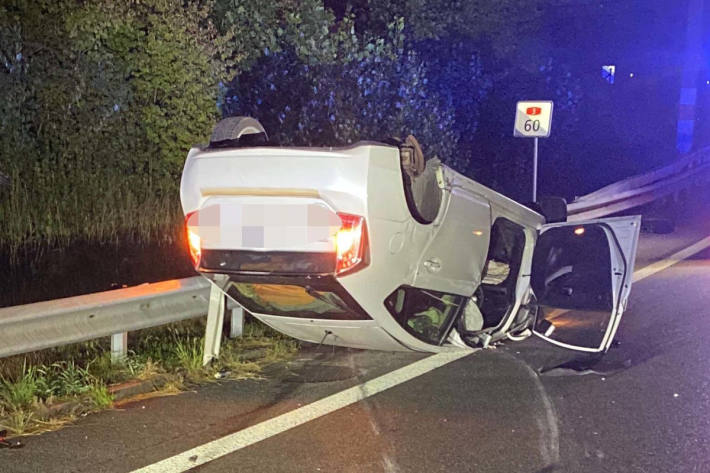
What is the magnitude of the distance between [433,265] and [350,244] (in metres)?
0.81

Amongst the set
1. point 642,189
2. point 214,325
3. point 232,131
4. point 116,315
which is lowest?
point 214,325

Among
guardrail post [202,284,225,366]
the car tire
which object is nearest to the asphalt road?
guardrail post [202,284,225,366]

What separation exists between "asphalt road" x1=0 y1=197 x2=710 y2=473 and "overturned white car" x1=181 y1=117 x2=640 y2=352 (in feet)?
1.04

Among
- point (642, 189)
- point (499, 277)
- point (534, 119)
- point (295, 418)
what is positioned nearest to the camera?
point (295, 418)

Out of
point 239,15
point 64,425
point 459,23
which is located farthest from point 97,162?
point 459,23

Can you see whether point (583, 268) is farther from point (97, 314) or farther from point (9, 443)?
point (9, 443)

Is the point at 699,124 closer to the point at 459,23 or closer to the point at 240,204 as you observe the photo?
the point at 459,23

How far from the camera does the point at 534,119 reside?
32.7ft

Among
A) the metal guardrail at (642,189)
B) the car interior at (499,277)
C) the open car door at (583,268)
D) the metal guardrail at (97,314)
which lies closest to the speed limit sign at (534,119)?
the metal guardrail at (642,189)

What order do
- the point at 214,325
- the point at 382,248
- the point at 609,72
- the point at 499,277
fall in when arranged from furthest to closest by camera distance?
the point at 609,72 < the point at 499,277 < the point at 214,325 < the point at 382,248

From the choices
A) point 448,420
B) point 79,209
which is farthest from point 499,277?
point 79,209

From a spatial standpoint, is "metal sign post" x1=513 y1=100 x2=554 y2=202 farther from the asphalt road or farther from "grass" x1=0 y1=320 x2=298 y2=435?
"grass" x1=0 y1=320 x2=298 y2=435

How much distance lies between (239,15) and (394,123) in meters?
2.88

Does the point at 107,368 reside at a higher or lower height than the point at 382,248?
lower
